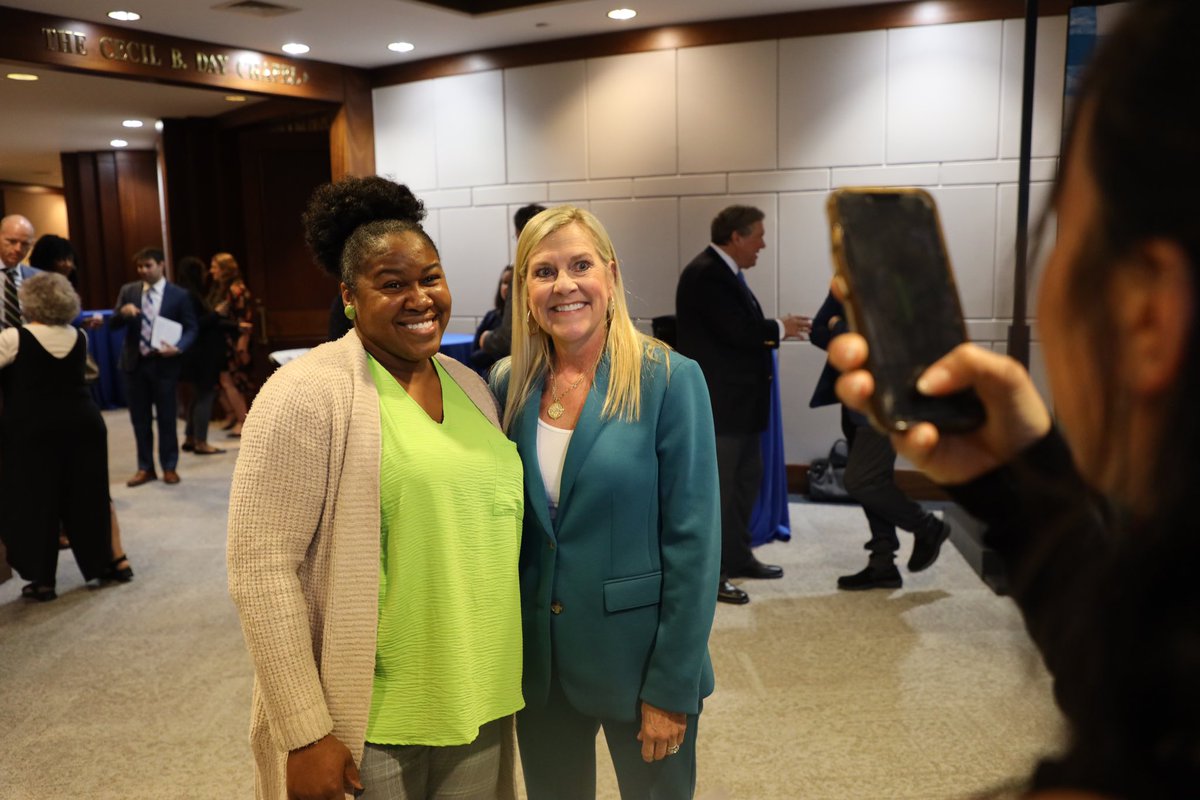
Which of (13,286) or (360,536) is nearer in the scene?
(360,536)

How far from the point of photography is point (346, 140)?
7809 mm

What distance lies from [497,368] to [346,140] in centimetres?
634

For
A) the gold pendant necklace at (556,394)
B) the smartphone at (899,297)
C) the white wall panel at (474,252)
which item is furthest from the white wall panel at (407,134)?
the smartphone at (899,297)

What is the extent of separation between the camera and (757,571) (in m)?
4.57

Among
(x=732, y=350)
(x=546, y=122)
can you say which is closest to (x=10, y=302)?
(x=546, y=122)

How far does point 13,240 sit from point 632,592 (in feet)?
16.7

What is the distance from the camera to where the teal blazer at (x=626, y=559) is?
1.76 metres

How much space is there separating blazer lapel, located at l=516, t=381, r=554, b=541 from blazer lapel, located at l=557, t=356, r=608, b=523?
37 millimetres

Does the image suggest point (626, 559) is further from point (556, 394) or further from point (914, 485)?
point (914, 485)

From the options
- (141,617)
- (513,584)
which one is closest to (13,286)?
(141,617)

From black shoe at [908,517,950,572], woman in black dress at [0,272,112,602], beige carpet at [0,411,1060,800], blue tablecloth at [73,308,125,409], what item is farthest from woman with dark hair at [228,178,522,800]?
blue tablecloth at [73,308,125,409]

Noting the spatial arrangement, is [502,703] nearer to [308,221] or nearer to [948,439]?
[308,221]

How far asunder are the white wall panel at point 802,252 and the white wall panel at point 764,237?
0.05 m

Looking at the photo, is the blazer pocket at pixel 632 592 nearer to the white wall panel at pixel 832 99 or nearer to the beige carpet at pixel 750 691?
the beige carpet at pixel 750 691
